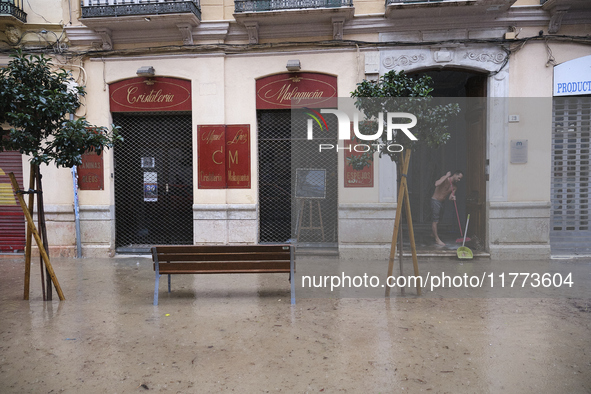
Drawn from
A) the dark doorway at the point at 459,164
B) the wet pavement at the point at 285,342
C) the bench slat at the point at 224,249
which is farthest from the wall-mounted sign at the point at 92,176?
the dark doorway at the point at 459,164

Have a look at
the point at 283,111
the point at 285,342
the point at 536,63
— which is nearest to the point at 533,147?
the point at 536,63

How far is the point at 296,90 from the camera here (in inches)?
350

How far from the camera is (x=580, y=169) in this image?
8570 mm

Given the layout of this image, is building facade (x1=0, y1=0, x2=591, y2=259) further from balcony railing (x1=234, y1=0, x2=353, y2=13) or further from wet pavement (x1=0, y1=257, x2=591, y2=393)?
wet pavement (x1=0, y1=257, x2=591, y2=393)

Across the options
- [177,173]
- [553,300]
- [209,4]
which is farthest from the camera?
[177,173]

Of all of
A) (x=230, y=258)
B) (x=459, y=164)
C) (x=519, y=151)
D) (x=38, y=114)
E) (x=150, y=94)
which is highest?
(x=150, y=94)

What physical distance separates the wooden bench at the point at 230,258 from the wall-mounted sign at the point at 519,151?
5602 mm

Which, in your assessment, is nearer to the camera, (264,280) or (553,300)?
(553,300)

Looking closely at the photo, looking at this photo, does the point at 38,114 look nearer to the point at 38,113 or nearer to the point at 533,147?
the point at 38,113

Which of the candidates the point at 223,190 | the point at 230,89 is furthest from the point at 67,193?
the point at 230,89

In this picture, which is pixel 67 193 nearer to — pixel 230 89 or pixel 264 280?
pixel 230 89

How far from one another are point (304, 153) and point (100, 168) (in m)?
4.54

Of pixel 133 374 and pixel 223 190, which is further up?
pixel 223 190

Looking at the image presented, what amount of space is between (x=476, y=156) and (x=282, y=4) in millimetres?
5307
